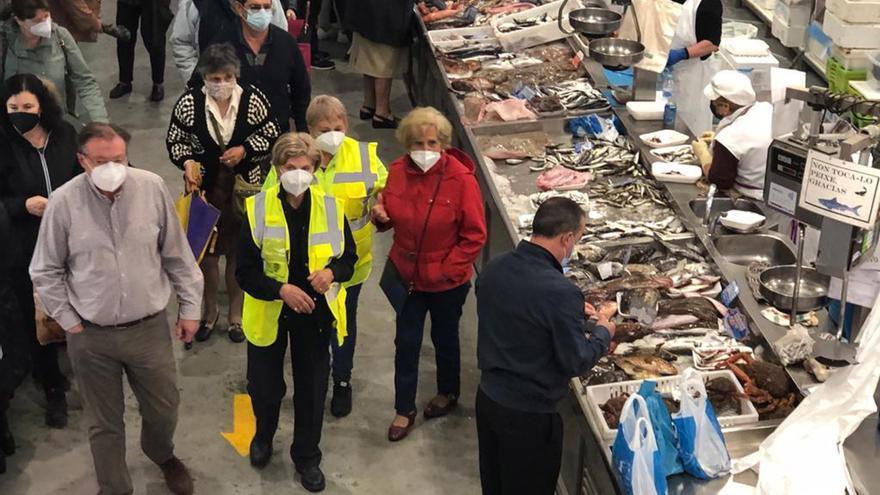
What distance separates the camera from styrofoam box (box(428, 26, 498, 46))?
8562 mm

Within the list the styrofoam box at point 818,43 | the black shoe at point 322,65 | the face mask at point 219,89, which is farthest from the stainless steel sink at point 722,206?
the black shoe at point 322,65

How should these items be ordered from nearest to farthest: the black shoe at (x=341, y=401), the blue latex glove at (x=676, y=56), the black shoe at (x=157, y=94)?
1. the black shoe at (x=341, y=401)
2. the blue latex glove at (x=676, y=56)
3. the black shoe at (x=157, y=94)

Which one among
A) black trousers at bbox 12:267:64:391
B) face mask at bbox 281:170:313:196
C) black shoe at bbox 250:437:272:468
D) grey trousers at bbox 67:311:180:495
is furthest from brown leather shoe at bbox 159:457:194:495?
face mask at bbox 281:170:313:196

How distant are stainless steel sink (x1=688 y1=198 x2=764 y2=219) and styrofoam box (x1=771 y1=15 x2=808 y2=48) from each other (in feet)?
15.8

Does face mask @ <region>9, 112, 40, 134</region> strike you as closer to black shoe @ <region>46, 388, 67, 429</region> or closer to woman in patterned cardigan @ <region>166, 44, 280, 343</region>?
woman in patterned cardigan @ <region>166, 44, 280, 343</region>

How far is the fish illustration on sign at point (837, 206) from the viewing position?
3.59 metres

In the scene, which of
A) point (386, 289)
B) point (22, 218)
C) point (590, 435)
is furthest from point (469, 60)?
point (590, 435)

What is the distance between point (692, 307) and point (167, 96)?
5.82 metres

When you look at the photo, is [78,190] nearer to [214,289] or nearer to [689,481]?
[214,289]

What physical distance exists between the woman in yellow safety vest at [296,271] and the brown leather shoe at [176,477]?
558mm

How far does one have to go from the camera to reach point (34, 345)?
233 inches

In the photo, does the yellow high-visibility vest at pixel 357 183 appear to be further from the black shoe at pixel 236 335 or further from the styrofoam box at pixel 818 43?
the styrofoam box at pixel 818 43

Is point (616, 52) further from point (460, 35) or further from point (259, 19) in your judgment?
point (259, 19)

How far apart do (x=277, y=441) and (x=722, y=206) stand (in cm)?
252
